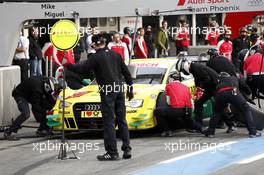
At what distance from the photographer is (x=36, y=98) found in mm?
14648

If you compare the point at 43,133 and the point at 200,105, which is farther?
the point at 43,133

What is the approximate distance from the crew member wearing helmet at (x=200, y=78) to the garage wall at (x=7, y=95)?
12.2 ft

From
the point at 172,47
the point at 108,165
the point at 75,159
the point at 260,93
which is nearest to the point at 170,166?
the point at 108,165

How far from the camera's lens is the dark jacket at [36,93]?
1455cm

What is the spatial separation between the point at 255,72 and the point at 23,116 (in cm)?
517

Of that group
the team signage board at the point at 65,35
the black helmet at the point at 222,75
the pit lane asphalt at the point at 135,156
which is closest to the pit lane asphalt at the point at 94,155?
the pit lane asphalt at the point at 135,156

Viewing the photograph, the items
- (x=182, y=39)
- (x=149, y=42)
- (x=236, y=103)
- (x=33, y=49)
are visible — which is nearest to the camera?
(x=236, y=103)

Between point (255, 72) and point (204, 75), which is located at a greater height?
point (204, 75)

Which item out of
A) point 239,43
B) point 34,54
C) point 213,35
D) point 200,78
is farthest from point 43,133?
point 213,35

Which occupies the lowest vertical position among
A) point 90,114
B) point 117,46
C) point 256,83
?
point 90,114

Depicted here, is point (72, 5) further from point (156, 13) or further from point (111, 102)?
point (111, 102)

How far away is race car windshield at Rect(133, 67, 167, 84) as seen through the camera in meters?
14.8

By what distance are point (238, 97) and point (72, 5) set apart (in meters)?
3.60

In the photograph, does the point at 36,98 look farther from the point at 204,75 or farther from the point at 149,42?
the point at 149,42
